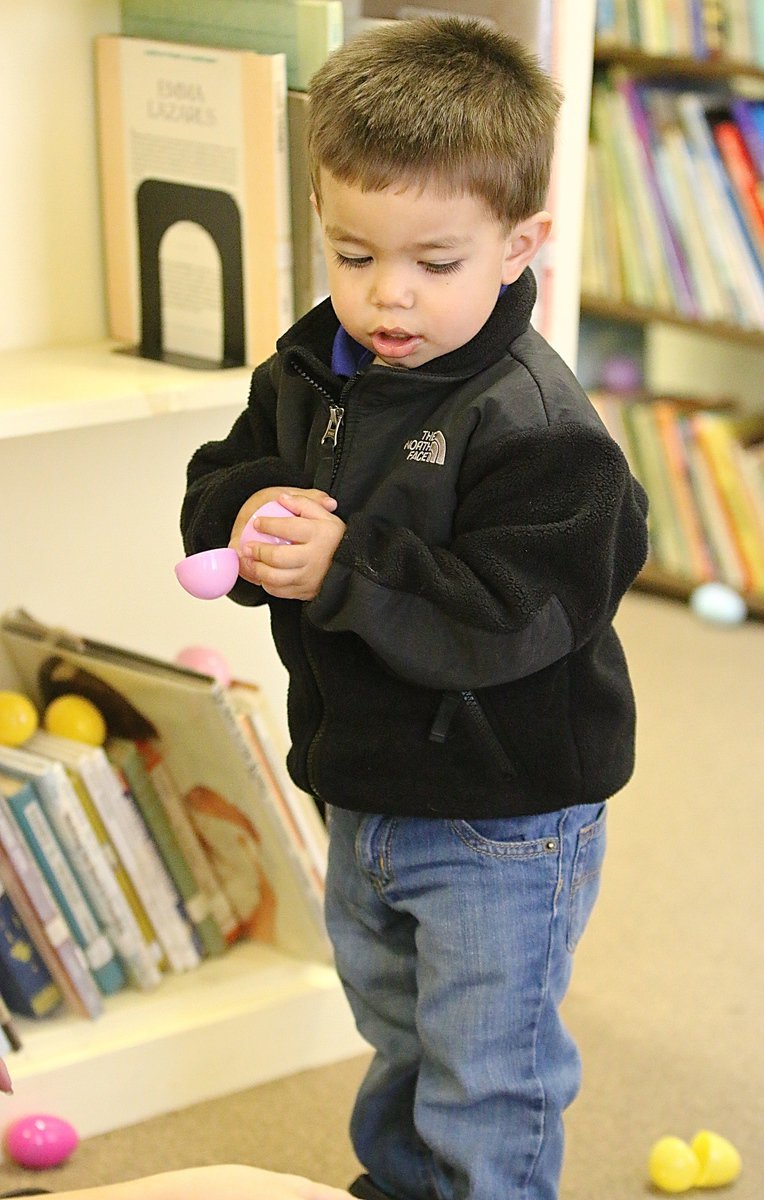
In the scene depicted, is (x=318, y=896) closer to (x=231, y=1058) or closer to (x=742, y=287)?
(x=231, y=1058)

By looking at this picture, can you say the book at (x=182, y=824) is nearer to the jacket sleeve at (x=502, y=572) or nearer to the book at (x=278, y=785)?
the book at (x=278, y=785)

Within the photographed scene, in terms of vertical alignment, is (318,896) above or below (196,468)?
below

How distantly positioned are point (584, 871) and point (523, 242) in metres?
0.46

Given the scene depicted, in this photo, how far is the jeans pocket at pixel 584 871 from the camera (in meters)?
1.13

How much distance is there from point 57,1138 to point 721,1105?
0.63 m

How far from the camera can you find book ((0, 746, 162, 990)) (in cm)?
143

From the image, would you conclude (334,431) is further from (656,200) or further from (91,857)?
(656,200)

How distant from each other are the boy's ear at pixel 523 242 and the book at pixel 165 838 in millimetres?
708

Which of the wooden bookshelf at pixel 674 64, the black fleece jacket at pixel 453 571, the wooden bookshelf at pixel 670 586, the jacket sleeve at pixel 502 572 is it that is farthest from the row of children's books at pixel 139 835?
the wooden bookshelf at pixel 674 64

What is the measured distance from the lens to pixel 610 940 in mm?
1801

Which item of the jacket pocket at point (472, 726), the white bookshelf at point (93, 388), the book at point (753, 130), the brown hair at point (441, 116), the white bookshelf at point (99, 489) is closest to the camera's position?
the brown hair at point (441, 116)

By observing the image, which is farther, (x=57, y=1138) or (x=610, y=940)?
(x=610, y=940)

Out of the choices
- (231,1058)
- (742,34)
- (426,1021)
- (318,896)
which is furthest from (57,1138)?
(742,34)

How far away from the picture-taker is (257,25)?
136 cm
